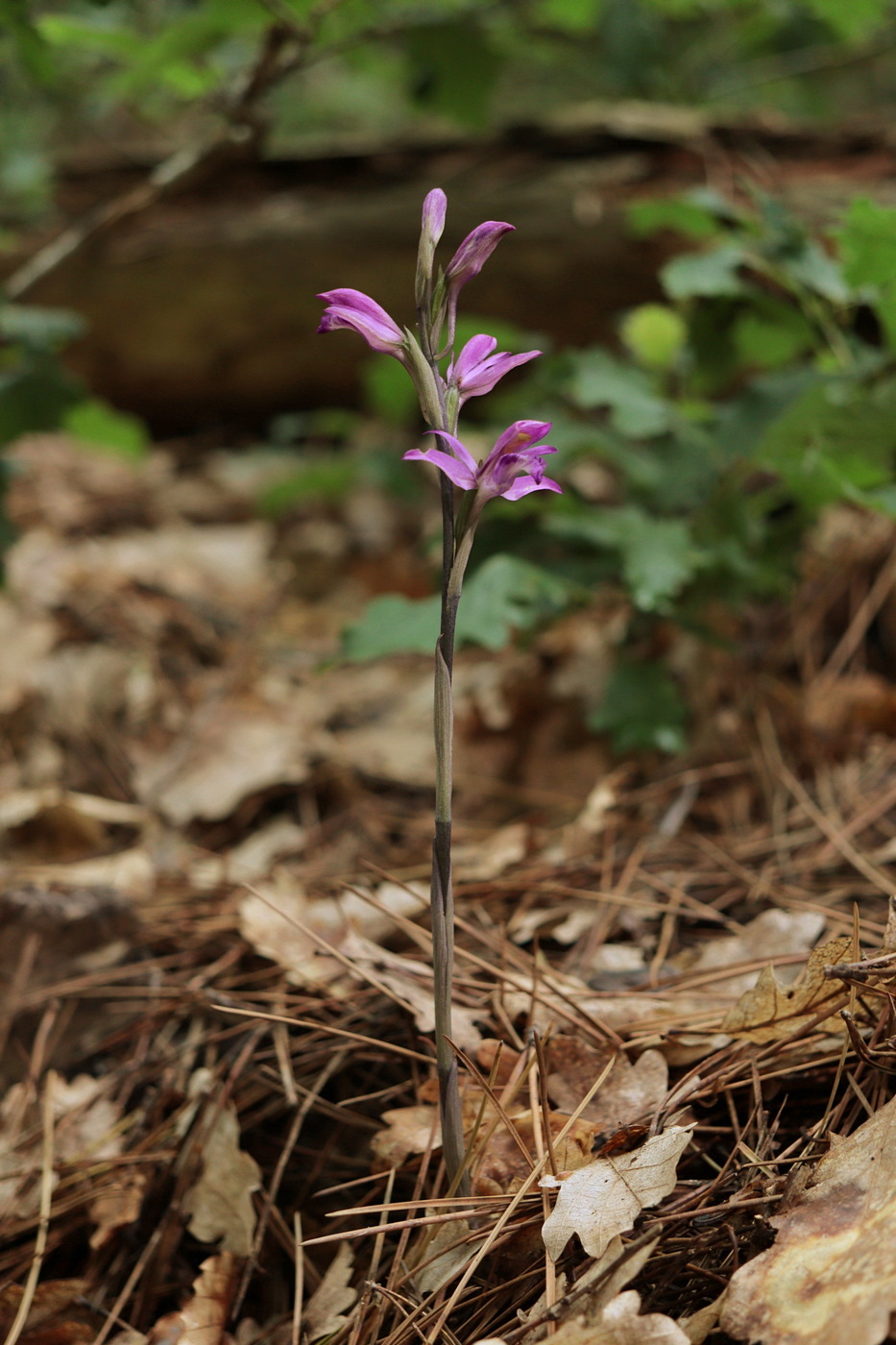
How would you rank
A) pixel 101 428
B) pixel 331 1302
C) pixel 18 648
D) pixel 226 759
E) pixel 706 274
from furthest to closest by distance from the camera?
pixel 101 428 < pixel 18 648 < pixel 226 759 < pixel 706 274 < pixel 331 1302

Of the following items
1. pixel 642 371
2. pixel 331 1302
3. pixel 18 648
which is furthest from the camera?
pixel 18 648

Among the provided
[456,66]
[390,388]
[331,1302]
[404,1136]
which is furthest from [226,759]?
[456,66]

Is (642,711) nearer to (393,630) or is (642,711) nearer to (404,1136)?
(393,630)

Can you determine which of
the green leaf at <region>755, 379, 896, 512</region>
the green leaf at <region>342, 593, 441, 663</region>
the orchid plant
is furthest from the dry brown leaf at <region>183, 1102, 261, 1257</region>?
the green leaf at <region>755, 379, 896, 512</region>

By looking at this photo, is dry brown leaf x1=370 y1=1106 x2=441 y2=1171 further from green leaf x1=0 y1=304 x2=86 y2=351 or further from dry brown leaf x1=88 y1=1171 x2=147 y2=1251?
green leaf x1=0 y1=304 x2=86 y2=351

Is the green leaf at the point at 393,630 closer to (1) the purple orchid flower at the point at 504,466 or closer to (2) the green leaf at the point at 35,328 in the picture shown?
(1) the purple orchid flower at the point at 504,466

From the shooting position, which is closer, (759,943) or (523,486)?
(523,486)

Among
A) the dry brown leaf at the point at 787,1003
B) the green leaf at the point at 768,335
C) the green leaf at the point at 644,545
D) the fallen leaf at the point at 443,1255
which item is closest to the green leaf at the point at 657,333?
the green leaf at the point at 768,335
